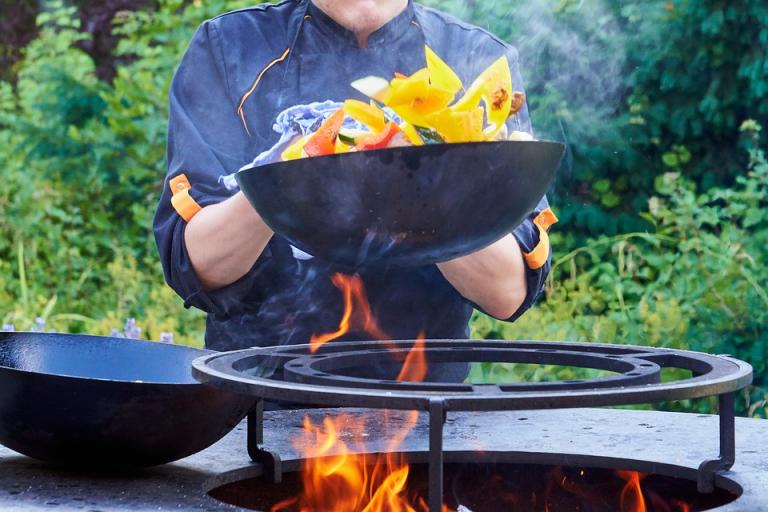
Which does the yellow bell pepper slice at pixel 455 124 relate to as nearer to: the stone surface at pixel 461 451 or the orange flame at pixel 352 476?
the orange flame at pixel 352 476

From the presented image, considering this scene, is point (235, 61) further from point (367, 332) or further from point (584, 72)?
point (584, 72)

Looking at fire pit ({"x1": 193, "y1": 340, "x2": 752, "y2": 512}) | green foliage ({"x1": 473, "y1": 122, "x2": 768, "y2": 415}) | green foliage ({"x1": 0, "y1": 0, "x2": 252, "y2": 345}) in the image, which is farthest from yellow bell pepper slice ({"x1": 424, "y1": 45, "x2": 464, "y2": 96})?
green foliage ({"x1": 0, "y1": 0, "x2": 252, "y2": 345})

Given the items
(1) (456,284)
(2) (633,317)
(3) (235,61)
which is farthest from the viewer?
(2) (633,317)

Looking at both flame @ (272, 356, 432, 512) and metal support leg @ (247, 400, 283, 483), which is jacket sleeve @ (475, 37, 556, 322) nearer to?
flame @ (272, 356, 432, 512)

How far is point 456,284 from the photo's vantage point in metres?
2.27

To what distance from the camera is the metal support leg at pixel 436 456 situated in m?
1.38

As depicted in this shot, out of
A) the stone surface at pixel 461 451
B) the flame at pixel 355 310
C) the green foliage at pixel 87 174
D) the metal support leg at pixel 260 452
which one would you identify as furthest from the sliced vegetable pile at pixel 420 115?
the green foliage at pixel 87 174

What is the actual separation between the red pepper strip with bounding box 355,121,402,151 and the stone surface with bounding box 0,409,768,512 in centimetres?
54

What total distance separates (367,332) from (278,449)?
0.52m

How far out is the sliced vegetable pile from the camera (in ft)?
5.11

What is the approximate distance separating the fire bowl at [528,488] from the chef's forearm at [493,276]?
38cm

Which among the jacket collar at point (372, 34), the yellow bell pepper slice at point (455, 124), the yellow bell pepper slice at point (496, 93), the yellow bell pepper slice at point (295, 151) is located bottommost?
the yellow bell pepper slice at point (295, 151)

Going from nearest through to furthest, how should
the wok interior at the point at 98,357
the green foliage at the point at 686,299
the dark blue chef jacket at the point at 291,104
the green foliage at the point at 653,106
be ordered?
the wok interior at the point at 98,357 → the dark blue chef jacket at the point at 291,104 → the green foliage at the point at 686,299 → the green foliage at the point at 653,106

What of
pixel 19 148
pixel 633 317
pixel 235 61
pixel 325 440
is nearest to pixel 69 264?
pixel 19 148
